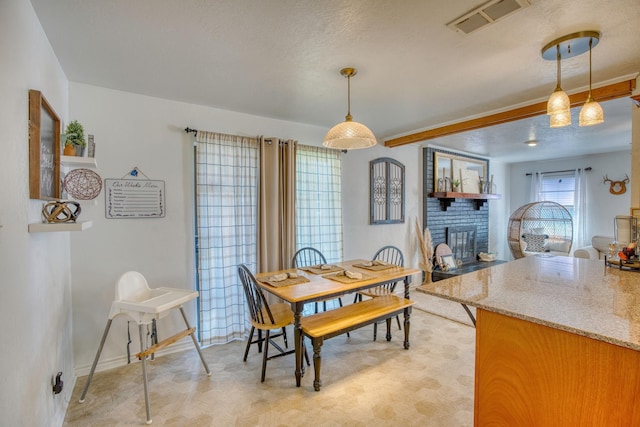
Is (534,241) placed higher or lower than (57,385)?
higher

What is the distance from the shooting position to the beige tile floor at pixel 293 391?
194 centimetres

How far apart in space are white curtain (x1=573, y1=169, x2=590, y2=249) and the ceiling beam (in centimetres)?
433

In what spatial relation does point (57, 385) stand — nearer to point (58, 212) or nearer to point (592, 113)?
point (58, 212)

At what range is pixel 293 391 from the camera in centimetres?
222

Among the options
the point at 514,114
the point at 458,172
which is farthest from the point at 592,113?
the point at 458,172

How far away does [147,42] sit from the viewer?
1.84m

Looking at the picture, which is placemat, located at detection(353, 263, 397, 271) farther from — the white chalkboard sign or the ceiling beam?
the white chalkboard sign

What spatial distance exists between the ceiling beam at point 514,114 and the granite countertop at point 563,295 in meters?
1.46

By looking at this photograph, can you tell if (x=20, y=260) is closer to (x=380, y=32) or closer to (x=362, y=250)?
(x=380, y=32)

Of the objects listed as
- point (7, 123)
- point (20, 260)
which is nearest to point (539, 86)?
point (7, 123)

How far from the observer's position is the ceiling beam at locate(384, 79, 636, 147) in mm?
2385

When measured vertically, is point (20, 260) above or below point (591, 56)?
below

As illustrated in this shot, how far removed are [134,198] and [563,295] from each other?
3178 millimetres

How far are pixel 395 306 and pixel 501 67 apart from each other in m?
2.14
